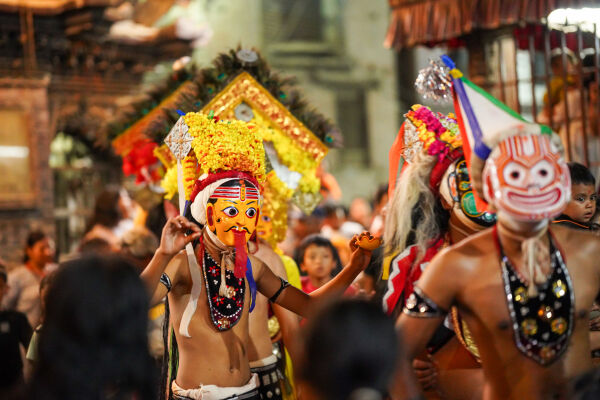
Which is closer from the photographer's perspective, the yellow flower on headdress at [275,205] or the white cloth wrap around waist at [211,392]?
the white cloth wrap around waist at [211,392]

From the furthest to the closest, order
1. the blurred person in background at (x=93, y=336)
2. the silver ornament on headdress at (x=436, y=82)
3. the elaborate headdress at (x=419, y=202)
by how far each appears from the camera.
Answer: the elaborate headdress at (x=419, y=202)
the silver ornament on headdress at (x=436, y=82)
the blurred person in background at (x=93, y=336)

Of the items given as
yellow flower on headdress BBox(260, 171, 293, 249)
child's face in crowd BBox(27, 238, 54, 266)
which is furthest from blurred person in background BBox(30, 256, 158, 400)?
child's face in crowd BBox(27, 238, 54, 266)

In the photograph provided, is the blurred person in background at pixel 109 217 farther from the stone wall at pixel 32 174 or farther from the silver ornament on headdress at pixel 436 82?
the silver ornament on headdress at pixel 436 82

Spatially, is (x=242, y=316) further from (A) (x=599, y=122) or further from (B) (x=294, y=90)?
(A) (x=599, y=122)

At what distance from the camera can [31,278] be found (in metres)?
7.12

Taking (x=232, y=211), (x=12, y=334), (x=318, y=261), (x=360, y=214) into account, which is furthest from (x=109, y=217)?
(x=232, y=211)

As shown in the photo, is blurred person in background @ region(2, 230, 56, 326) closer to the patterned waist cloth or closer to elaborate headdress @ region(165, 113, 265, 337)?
the patterned waist cloth

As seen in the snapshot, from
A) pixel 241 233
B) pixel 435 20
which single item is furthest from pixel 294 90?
pixel 241 233

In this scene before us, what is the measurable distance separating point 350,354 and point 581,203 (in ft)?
9.41

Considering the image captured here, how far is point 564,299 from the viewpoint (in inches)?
116

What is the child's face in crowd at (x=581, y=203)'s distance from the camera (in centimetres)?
471

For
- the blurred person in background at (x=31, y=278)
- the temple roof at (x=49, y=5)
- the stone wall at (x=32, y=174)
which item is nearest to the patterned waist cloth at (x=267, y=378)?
the blurred person in background at (x=31, y=278)

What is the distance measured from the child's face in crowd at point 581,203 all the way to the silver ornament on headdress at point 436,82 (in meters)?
1.36

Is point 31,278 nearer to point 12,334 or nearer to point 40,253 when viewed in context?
point 40,253
